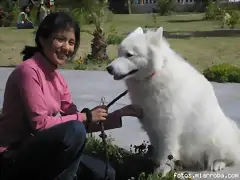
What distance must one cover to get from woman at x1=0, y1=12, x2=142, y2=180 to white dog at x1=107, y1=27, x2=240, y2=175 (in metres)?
0.51

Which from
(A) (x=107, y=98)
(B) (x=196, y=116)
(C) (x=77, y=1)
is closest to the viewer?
(B) (x=196, y=116)

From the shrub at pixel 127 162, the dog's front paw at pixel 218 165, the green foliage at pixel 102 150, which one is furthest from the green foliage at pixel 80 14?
the dog's front paw at pixel 218 165

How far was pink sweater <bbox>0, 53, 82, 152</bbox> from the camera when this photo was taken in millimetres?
2945

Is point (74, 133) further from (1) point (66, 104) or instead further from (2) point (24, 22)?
(2) point (24, 22)

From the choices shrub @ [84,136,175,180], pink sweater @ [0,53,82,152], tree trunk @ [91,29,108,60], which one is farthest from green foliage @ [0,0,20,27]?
pink sweater @ [0,53,82,152]

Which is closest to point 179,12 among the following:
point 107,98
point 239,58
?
point 239,58

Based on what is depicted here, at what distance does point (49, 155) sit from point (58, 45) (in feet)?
2.56

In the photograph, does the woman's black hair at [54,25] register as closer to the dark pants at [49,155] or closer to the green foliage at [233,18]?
the dark pants at [49,155]

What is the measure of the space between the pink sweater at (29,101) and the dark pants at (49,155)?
0.11 meters

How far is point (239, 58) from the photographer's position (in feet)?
39.4

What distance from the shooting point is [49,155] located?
9.82 ft

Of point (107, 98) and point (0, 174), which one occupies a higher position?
point (0, 174)

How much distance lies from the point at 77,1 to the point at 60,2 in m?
0.47

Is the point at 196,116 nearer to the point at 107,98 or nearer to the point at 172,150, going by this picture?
the point at 172,150
